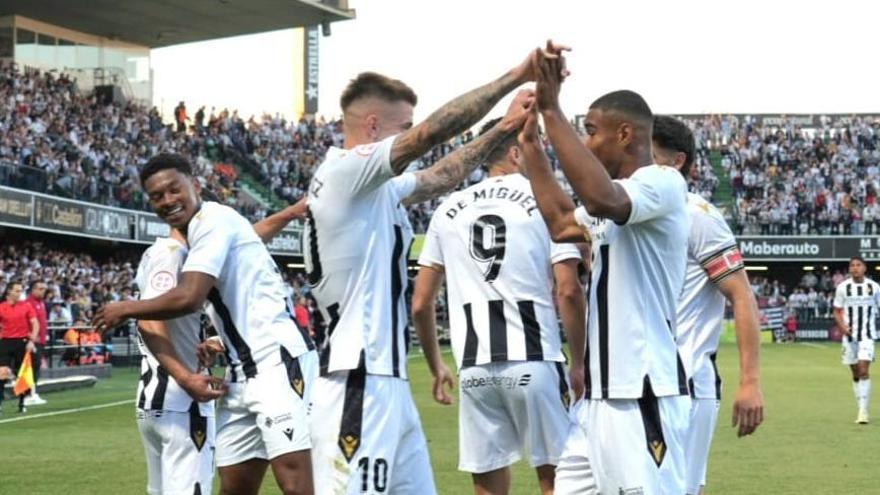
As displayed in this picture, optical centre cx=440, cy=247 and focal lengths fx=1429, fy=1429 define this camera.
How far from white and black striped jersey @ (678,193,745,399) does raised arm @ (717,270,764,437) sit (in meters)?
0.25

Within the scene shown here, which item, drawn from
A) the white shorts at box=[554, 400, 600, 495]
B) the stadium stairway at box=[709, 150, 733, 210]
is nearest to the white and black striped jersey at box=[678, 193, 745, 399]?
the white shorts at box=[554, 400, 600, 495]

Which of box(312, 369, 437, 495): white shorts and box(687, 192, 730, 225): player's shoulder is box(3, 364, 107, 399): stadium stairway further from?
box(312, 369, 437, 495): white shorts

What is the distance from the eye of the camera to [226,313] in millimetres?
7355

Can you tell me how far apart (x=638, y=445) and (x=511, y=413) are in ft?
8.58

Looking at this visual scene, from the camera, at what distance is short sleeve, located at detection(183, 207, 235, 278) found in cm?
714

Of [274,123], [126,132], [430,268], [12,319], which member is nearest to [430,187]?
[430,268]

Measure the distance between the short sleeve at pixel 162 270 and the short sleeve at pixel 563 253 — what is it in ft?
6.81

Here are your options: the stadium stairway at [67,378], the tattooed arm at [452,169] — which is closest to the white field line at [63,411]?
the stadium stairway at [67,378]

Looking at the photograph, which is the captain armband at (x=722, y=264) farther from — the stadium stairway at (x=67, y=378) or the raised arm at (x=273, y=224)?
the stadium stairway at (x=67, y=378)

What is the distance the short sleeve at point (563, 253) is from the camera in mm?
7977

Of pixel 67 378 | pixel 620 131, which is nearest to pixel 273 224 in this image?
pixel 620 131

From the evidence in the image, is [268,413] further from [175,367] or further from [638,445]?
[638,445]

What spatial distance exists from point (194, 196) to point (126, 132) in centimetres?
4149

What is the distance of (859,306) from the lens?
2253cm
